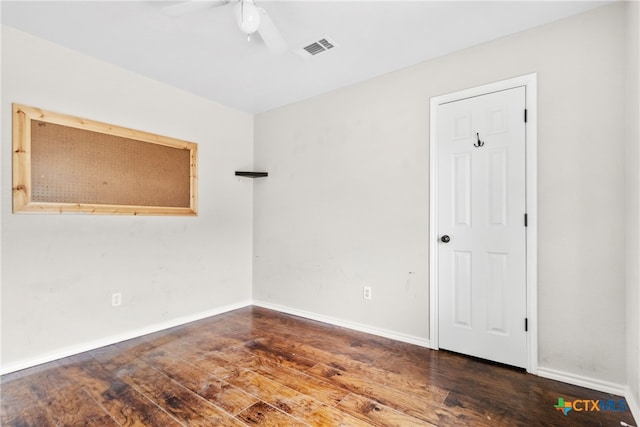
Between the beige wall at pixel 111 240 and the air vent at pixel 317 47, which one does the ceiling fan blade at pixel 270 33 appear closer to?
the air vent at pixel 317 47

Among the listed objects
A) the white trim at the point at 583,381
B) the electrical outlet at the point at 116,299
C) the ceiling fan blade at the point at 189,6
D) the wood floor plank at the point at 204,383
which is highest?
the ceiling fan blade at the point at 189,6

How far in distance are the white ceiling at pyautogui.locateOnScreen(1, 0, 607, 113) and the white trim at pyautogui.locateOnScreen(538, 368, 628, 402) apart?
2373 millimetres

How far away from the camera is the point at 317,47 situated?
2.56 m

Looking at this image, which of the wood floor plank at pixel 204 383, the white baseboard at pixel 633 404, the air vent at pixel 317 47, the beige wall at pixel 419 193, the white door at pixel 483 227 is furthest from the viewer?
the air vent at pixel 317 47

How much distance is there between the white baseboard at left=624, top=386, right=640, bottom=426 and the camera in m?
1.68

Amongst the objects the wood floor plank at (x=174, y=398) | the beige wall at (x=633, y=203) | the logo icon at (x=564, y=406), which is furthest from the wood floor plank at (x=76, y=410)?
the beige wall at (x=633, y=203)

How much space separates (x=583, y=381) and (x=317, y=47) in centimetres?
311

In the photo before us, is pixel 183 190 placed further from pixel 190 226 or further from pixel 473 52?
pixel 473 52

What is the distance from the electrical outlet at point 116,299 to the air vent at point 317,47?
108 inches

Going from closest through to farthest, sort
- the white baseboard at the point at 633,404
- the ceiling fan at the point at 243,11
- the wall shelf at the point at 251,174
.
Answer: the white baseboard at the point at 633,404
the ceiling fan at the point at 243,11
the wall shelf at the point at 251,174

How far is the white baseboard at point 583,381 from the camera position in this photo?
195cm

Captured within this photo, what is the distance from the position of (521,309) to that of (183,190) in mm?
3363

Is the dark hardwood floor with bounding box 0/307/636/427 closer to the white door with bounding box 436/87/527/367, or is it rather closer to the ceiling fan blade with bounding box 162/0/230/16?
the white door with bounding box 436/87/527/367

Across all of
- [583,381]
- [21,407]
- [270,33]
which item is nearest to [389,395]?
[583,381]
